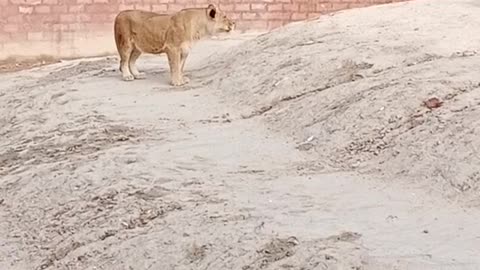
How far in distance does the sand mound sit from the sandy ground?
1.0 inches

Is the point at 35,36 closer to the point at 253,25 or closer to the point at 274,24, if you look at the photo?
the point at 253,25

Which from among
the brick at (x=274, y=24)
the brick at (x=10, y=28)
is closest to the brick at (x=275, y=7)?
the brick at (x=274, y=24)

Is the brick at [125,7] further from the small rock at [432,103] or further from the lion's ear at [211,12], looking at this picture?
the small rock at [432,103]

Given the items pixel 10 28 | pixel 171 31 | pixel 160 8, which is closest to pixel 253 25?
pixel 160 8

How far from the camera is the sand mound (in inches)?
292

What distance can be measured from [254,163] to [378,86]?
1645 mm

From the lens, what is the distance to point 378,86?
9.23 m

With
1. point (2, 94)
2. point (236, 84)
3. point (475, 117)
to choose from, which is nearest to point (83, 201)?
point (475, 117)

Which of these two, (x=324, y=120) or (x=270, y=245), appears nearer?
(x=270, y=245)

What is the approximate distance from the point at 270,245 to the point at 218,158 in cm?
242

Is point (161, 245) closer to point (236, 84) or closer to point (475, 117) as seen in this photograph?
point (475, 117)

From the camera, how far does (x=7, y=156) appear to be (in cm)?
993

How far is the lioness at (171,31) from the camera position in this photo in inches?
483

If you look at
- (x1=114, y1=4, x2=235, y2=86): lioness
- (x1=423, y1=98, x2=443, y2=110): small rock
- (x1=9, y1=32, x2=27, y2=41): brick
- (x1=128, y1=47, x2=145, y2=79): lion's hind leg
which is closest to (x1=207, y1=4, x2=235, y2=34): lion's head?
(x1=114, y1=4, x2=235, y2=86): lioness
